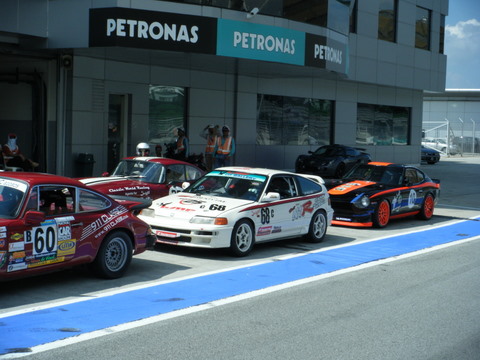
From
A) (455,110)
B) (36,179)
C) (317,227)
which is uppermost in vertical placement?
(455,110)

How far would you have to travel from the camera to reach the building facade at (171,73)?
1730cm

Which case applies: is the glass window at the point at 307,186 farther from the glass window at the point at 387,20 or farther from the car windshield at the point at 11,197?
the glass window at the point at 387,20

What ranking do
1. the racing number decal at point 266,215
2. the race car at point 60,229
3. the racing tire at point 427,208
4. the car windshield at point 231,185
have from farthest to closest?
1. the racing tire at point 427,208
2. the car windshield at point 231,185
3. the racing number decal at point 266,215
4. the race car at point 60,229

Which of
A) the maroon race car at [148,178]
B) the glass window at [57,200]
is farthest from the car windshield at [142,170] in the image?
the glass window at [57,200]

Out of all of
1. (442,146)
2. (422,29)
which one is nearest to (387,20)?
(422,29)

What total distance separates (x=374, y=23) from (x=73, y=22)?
1831 cm

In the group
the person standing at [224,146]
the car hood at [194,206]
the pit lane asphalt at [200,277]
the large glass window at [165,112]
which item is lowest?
the pit lane asphalt at [200,277]

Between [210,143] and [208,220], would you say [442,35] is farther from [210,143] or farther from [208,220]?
[208,220]

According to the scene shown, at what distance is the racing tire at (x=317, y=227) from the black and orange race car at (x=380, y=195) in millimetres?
1934

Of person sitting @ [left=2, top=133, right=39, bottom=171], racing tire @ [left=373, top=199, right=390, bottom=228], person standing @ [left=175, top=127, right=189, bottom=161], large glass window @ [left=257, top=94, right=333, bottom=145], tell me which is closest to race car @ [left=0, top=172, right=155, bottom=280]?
racing tire @ [left=373, top=199, right=390, bottom=228]

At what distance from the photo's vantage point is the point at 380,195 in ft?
48.4

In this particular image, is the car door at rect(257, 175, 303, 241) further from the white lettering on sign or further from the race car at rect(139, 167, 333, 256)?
the white lettering on sign

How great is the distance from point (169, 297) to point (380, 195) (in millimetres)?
7764

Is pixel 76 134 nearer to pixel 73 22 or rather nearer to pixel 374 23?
pixel 73 22
